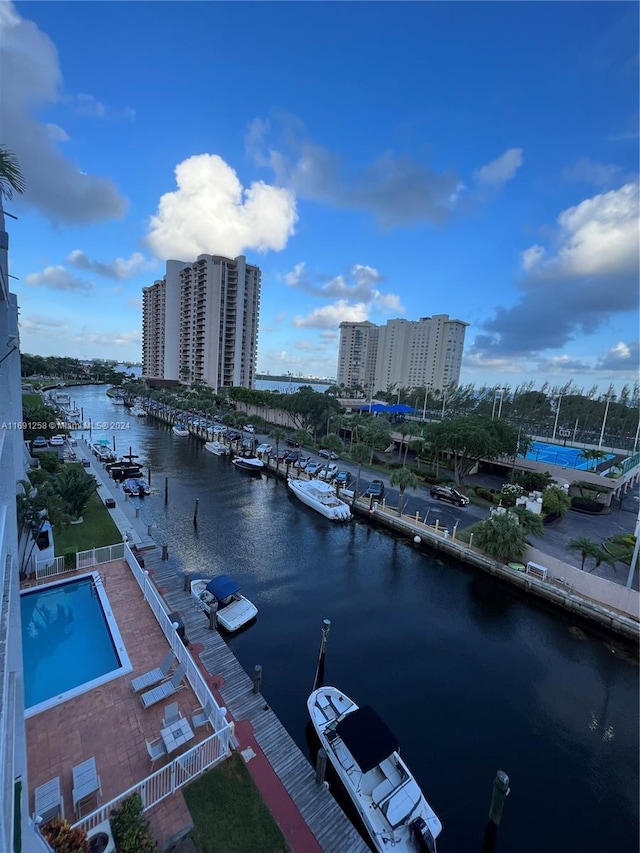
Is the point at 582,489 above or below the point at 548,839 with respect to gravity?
above

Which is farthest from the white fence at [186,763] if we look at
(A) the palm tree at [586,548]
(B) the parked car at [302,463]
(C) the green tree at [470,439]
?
(C) the green tree at [470,439]

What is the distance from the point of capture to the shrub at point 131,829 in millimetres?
6465

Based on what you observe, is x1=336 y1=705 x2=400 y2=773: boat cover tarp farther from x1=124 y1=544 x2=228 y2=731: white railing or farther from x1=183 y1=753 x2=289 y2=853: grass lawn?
x1=124 y1=544 x2=228 y2=731: white railing

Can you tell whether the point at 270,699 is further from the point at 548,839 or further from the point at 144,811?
the point at 548,839

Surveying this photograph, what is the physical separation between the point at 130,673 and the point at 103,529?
12.0 metres

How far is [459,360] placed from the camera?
163 metres

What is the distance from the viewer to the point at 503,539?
2188cm

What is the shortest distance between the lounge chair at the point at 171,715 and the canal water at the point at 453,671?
428cm

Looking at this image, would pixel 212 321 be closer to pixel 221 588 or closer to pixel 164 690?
pixel 221 588

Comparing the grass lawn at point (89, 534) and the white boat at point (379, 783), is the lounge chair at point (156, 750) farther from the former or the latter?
the grass lawn at point (89, 534)

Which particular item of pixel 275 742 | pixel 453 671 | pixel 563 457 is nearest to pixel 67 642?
pixel 275 742

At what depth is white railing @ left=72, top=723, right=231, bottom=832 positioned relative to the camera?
23.5 feet

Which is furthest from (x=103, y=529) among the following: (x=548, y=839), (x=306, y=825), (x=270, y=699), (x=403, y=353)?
(x=403, y=353)

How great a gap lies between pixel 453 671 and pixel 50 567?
17.6m
